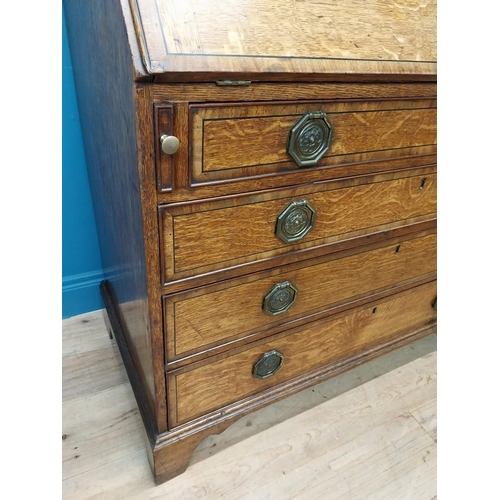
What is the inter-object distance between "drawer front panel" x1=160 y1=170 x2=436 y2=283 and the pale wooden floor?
0.64 m

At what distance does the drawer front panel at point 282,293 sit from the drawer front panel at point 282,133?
0.25 m

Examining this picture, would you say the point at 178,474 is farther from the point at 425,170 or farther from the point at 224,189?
the point at 425,170

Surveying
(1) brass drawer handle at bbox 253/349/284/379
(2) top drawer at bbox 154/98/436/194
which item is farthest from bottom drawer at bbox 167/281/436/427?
(2) top drawer at bbox 154/98/436/194

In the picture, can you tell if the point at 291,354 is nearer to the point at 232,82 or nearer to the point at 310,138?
the point at 310,138

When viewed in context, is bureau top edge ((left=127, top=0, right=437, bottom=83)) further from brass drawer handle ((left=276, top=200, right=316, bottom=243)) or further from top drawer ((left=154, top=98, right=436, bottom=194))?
brass drawer handle ((left=276, top=200, right=316, bottom=243))

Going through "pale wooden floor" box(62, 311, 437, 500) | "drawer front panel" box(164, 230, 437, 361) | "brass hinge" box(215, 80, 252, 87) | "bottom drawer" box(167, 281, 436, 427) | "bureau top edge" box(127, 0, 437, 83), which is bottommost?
"pale wooden floor" box(62, 311, 437, 500)

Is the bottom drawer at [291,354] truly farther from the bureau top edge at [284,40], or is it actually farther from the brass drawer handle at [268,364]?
the bureau top edge at [284,40]

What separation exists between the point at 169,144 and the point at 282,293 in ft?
1.47

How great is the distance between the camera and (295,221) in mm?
878

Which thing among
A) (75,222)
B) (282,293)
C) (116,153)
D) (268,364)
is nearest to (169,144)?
(116,153)

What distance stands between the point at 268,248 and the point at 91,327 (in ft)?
3.20

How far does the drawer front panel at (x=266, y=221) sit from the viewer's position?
77 cm

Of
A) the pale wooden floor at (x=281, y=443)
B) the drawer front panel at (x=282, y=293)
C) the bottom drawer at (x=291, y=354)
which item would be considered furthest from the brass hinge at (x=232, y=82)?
the pale wooden floor at (x=281, y=443)

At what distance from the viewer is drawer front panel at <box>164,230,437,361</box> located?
873 millimetres
